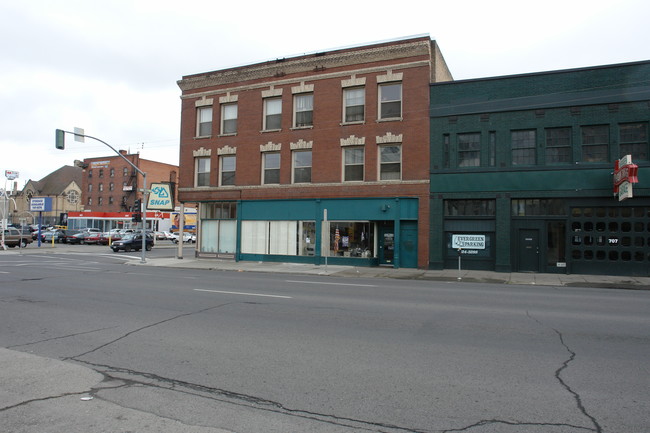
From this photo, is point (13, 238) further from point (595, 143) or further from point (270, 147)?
point (595, 143)

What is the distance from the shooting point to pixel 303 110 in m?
24.8

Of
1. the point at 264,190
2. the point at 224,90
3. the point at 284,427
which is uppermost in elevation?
the point at 224,90

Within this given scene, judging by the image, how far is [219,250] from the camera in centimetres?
2711

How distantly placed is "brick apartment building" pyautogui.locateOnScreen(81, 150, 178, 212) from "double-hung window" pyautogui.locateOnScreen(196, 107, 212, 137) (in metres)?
50.9

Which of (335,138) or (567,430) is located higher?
(335,138)

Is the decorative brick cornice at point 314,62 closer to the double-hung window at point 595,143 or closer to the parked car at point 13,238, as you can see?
the double-hung window at point 595,143

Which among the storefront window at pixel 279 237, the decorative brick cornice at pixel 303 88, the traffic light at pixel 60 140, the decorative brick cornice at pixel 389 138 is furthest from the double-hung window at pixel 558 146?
the traffic light at pixel 60 140

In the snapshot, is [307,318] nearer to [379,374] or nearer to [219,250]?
[379,374]

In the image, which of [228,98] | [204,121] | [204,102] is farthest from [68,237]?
[228,98]

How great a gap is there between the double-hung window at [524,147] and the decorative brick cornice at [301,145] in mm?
10372

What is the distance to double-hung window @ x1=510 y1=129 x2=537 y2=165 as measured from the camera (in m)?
20.1

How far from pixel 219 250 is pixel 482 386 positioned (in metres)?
23.7

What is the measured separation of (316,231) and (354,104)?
724 cm

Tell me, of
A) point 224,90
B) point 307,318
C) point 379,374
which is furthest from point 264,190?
point 379,374
